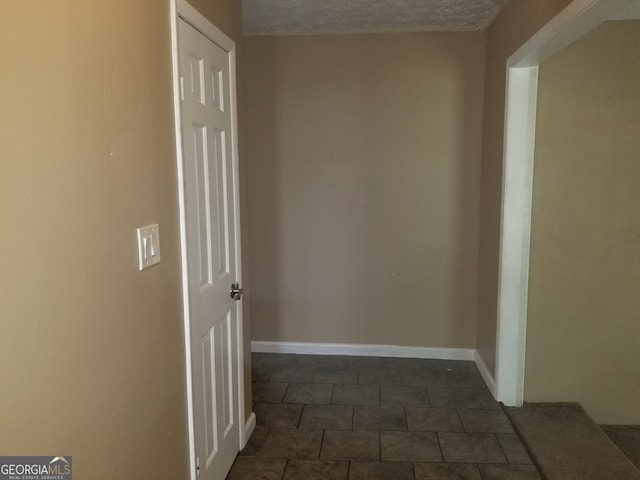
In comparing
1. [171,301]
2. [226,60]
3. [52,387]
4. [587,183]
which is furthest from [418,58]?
[52,387]

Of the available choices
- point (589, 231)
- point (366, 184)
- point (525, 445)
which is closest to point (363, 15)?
point (366, 184)

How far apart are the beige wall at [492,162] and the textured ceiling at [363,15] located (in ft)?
0.60

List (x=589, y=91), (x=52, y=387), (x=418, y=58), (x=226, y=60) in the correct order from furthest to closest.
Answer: (x=418, y=58) < (x=589, y=91) < (x=226, y=60) < (x=52, y=387)

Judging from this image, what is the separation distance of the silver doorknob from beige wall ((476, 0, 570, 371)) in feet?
5.54

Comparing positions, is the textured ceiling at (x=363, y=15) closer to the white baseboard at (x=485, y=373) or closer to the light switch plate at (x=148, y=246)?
the light switch plate at (x=148, y=246)

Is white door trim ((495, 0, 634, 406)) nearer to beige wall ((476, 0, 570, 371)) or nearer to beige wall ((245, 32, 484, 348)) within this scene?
beige wall ((476, 0, 570, 371))

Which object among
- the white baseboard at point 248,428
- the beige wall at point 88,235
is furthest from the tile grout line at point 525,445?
the beige wall at point 88,235

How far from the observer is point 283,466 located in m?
2.53

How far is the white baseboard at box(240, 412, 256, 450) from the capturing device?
2684 millimetres

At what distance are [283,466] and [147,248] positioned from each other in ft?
4.98

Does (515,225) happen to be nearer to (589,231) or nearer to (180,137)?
(589,231)

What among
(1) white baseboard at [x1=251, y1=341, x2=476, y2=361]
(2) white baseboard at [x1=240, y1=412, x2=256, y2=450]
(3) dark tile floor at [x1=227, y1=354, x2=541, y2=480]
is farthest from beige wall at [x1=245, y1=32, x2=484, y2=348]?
(2) white baseboard at [x1=240, y1=412, x2=256, y2=450]

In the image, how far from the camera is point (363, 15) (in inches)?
129

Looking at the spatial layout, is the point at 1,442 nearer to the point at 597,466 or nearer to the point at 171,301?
the point at 171,301
